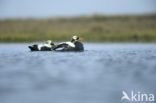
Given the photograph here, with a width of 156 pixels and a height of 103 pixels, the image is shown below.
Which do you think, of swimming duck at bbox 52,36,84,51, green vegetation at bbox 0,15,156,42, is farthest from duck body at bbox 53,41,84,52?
green vegetation at bbox 0,15,156,42

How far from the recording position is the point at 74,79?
9227 millimetres

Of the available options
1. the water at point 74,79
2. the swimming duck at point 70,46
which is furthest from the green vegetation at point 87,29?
the water at point 74,79

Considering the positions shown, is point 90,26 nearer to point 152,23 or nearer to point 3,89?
point 152,23

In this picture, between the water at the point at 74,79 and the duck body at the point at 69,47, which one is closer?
the water at the point at 74,79

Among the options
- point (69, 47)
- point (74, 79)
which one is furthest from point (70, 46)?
point (74, 79)

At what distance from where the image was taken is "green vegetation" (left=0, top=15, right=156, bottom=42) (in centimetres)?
2897

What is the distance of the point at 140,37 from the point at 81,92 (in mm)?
20760

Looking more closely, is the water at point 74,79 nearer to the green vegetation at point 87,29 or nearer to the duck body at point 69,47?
the duck body at point 69,47

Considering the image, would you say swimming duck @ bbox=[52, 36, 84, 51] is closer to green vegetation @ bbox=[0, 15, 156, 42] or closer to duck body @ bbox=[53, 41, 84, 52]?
duck body @ bbox=[53, 41, 84, 52]

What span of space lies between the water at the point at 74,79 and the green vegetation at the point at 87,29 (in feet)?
51.1

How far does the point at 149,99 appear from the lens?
7520mm

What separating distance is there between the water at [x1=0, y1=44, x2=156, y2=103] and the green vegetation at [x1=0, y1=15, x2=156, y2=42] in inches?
614

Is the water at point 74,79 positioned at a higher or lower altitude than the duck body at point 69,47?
lower

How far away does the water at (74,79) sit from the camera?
7582 millimetres
